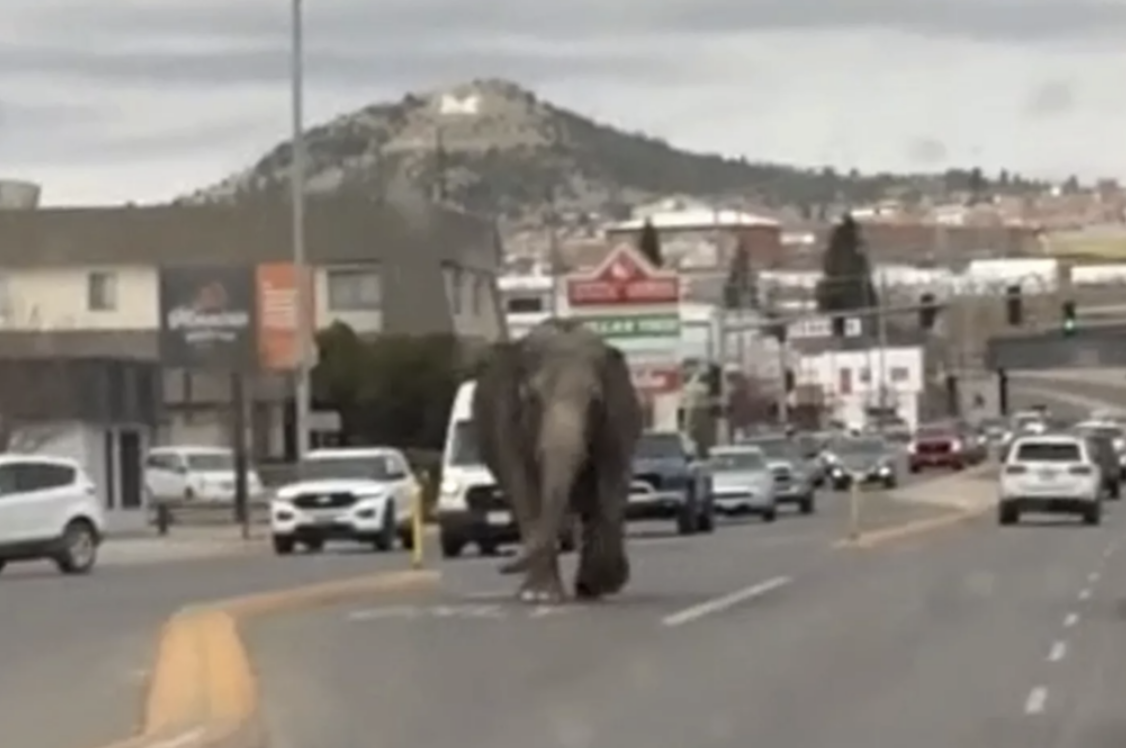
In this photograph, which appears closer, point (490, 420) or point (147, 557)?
point (490, 420)

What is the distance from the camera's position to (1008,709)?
2306cm

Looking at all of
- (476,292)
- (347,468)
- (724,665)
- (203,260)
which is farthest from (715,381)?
(724,665)

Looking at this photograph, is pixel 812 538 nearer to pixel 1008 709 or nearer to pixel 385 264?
pixel 1008 709

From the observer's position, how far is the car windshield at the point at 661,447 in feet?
207

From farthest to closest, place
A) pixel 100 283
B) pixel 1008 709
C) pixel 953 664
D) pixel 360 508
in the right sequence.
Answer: pixel 100 283 → pixel 360 508 → pixel 953 664 → pixel 1008 709

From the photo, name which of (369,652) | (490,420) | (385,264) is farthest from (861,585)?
(385,264)

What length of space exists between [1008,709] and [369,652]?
7.70 meters

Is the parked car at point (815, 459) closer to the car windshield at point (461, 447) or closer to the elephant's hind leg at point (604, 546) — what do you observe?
the car windshield at point (461, 447)

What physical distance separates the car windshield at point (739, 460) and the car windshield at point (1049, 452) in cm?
743

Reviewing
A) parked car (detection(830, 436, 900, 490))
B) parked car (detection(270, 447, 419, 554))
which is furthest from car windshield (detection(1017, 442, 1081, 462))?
parked car (detection(830, 436, 900, 490))

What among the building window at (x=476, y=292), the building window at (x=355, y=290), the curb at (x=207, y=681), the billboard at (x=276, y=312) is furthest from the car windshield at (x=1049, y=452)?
the building window at (x=476, y=292)

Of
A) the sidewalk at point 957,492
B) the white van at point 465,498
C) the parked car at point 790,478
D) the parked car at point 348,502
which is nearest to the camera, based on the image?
the white van at point 465,498

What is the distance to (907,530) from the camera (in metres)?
62.4

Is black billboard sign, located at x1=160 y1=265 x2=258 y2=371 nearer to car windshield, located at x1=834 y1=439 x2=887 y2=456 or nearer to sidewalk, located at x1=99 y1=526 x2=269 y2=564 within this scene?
sidewalk, located at x1=99 y1=526 x2=269 y2=564
